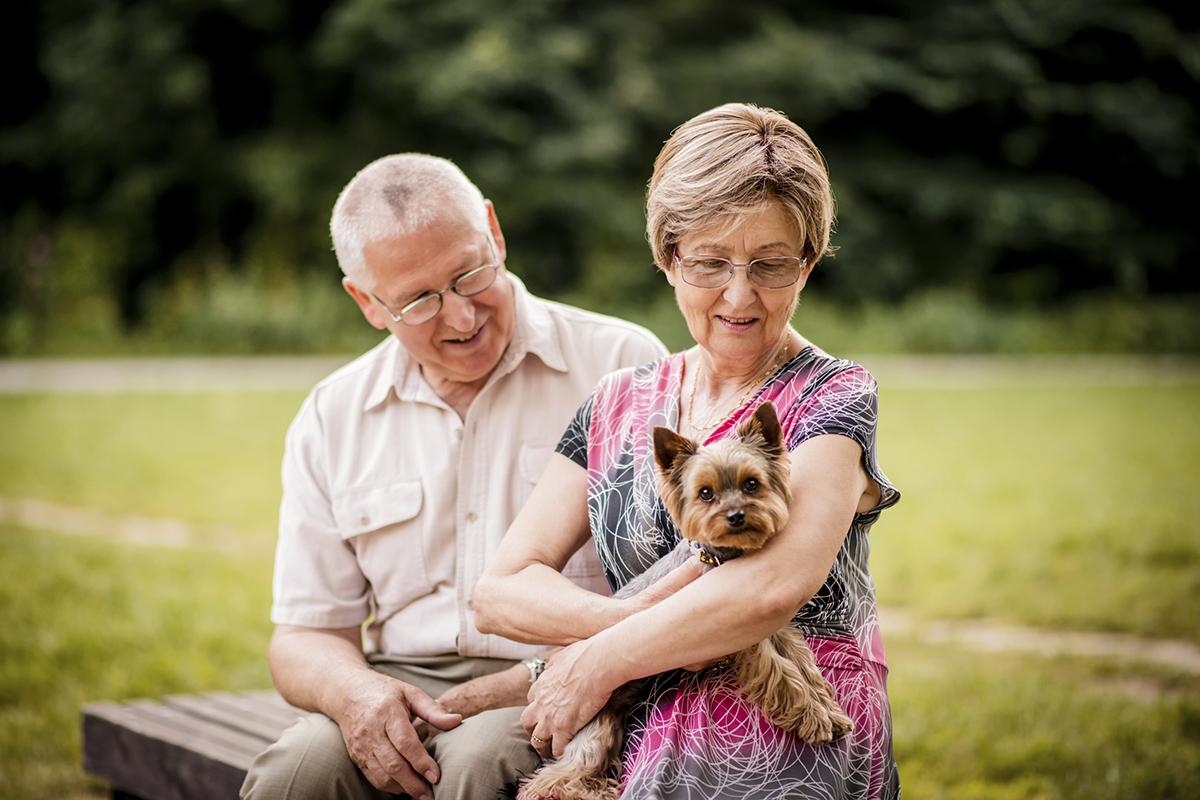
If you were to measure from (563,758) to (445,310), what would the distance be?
1368mm

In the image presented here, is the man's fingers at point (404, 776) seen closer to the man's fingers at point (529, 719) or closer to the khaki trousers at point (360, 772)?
the khaki trousers at point (360, 772)

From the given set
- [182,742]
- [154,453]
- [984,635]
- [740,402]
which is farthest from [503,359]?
[154,453]

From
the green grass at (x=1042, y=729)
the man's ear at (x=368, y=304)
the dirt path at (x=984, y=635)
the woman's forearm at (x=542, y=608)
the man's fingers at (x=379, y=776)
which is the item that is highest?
the man's ear at (x=368, y=304)

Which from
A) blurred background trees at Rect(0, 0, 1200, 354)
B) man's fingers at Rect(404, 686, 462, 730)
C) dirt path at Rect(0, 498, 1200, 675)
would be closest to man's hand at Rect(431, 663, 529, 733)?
man's fingers at Rect(404, 686, 462, 730)

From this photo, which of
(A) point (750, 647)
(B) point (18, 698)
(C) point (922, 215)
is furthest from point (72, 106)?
(A) point (750, 647)

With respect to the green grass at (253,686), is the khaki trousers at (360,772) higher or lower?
higher

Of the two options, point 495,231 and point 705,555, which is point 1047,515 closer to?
point 495,231

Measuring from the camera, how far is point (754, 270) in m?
2.68

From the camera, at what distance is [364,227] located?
3.46 metres

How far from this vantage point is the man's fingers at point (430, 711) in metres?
3.05

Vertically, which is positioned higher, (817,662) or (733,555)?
(733,555)

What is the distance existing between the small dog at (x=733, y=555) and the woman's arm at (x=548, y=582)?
154 mm

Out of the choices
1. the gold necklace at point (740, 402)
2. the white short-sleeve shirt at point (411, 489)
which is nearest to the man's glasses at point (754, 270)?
the gold necklace at point (740, 402)

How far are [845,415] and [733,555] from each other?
40cm
